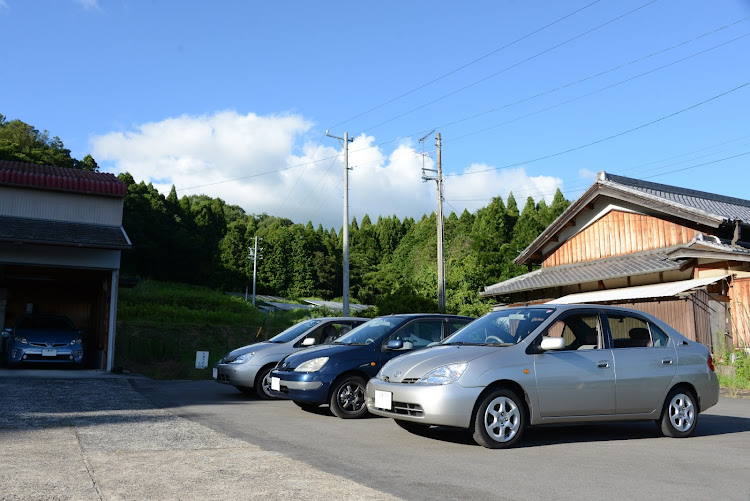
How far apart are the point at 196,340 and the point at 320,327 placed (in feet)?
50.0

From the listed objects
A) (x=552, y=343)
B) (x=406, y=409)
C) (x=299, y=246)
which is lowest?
(x=406, y=409)

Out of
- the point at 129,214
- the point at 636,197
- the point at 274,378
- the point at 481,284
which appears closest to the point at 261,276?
the point at 129,214

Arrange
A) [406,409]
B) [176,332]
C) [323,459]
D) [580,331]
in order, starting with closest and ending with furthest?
[323,459], [406,409], [580,331], [176,332]

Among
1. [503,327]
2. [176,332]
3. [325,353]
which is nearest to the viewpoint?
[503,327]

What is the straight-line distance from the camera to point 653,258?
59.6ft

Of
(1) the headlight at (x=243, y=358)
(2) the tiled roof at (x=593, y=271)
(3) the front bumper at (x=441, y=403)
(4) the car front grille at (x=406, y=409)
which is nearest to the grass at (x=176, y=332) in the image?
(1) the headlight at (x=243, y=358)

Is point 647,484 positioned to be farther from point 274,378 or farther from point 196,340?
point 196,340

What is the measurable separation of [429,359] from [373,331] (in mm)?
3085

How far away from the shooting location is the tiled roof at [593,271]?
17297 mm

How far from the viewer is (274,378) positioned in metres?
9.41

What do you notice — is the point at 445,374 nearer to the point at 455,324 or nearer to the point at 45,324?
the point at 455,324

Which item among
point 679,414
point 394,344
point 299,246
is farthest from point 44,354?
point 299,246

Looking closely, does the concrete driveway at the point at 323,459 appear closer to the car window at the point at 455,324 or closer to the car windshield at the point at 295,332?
the car window at the point at 455,324

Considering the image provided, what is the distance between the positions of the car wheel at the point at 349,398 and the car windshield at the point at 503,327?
191 cm
